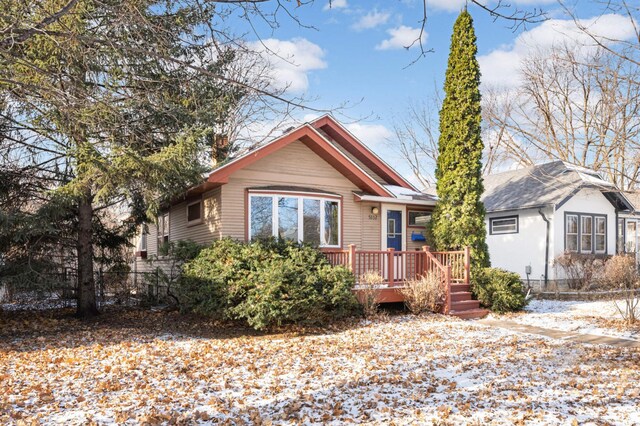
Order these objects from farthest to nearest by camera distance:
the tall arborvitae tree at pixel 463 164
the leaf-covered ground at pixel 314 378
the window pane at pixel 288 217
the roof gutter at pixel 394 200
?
1. the tall arborvitae tree at pixel 463 164
2. the roof gutter at pixel 394 200
3. the window pane at pixel 288 217
4. the leaf-covered ground at pixel 314 378

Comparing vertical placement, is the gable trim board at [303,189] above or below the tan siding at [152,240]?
above

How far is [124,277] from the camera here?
1374cm

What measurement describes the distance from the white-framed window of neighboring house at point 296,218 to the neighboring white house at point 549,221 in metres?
8.13

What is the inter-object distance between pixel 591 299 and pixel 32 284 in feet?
52.4

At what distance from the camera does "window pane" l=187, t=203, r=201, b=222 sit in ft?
42.2

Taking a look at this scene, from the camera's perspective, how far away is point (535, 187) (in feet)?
61.4

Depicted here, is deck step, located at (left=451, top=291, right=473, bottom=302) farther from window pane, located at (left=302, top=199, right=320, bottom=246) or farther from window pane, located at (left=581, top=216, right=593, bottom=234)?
window pane, located at (left=581, top=216, right=593, bottom=234)

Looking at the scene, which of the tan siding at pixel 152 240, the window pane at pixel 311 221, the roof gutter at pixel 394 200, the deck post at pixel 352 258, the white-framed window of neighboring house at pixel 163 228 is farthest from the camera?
the tan siding at pixel 152 240

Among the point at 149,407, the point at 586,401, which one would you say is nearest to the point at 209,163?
the point at 149,407

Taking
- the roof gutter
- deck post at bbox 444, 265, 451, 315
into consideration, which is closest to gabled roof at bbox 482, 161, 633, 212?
the roof gutter

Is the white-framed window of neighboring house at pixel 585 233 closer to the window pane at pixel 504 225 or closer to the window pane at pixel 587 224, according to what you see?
the window pane at pixel 587 224

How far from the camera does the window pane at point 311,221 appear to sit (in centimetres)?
1229

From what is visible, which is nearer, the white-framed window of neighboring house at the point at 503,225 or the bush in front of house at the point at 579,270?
the bush in front of house at the point at 579,270

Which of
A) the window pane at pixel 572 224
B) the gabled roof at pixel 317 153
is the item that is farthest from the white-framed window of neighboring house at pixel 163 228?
the window pane at pixel 572 224
